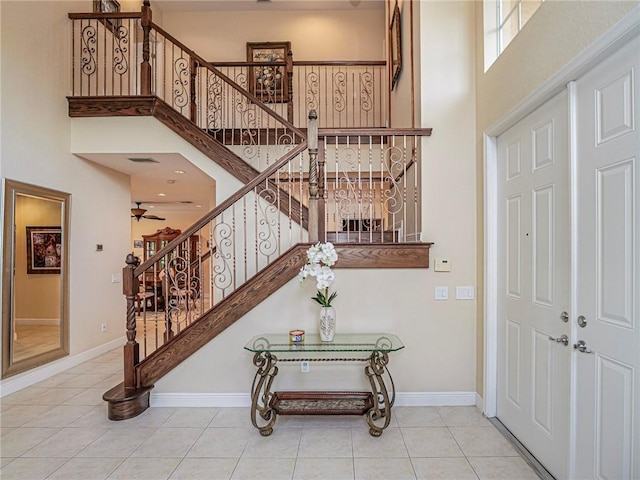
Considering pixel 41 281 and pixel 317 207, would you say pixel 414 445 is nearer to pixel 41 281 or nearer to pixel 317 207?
pixel 317 207

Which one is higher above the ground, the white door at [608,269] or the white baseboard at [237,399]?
the white door at [608,269]

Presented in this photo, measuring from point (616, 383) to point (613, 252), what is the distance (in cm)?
64

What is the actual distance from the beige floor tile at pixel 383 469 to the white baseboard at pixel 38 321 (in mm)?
3744

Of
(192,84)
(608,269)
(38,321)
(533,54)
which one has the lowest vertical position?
(38,321)

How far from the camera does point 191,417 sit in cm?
310

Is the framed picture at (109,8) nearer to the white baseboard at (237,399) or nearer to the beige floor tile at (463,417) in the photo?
the white baseboard at (237,399)

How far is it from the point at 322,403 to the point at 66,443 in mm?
1942

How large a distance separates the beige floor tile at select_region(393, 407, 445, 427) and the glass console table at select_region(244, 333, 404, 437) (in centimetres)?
17

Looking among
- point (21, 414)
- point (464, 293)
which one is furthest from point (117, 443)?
point (464, 293)

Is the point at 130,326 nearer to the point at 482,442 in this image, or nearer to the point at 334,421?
the point at 334,421

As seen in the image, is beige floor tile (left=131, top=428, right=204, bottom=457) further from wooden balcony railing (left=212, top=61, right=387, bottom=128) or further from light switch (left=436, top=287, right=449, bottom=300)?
wooden balcony railing (left=212, top=61, right=387, bottom=128)

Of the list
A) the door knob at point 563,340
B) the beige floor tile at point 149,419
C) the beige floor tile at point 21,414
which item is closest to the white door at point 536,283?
the door knob at point 563,340

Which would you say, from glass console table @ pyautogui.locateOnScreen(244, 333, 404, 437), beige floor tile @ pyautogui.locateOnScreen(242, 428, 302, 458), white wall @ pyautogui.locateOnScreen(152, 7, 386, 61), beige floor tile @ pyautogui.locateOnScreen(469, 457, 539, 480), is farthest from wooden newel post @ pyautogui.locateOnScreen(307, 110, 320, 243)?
white wall @ pyautogui.locateOnScreen(152, 7, 386, 61)

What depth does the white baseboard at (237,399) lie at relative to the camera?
327cm
